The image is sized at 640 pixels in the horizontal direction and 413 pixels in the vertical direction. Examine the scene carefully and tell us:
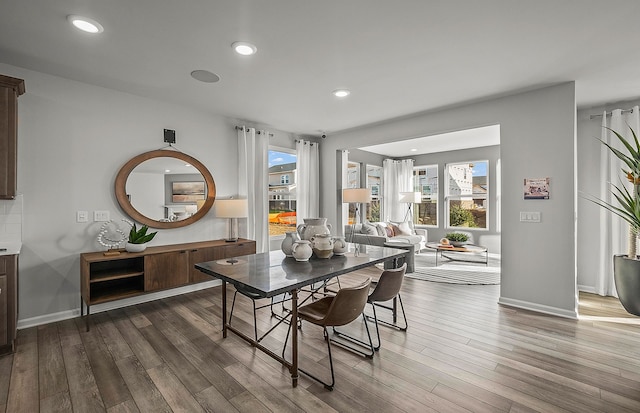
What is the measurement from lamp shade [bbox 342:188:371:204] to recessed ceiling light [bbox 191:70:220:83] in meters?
2.99

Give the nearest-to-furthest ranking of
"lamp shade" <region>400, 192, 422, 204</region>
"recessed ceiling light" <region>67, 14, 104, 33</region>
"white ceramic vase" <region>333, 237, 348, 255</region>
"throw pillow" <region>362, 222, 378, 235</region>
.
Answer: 1. "recessed ceiling light" <region>67, 14, 104, 33</region>
2. "white ceramic vase" <region>333, 237, 348, 255</region>
3. "throw pillow" <region>362, 222, 378, 235</region>
4. "lamp shade" <region>400, 192, 422, 204</region>

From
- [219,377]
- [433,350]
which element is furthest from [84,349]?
[433,350]

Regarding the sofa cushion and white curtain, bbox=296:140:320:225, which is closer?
white curtain, bbox=296:140:320:225

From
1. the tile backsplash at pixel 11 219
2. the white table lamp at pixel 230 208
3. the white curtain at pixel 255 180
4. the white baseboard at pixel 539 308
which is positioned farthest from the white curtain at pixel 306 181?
the tile backsplash at pixel 11 219

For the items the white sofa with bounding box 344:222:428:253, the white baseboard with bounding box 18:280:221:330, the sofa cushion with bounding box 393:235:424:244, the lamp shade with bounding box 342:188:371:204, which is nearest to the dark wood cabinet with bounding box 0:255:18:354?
the white baseboard with bounding box 18:280:221:330

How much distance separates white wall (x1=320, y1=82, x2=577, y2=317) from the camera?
3236 millimetres

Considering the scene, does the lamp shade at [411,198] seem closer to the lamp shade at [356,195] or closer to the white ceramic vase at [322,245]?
the lamp shade at [356,195]

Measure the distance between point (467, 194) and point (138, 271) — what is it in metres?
7.36

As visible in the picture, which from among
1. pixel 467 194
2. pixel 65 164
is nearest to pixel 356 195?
pixel 467 194

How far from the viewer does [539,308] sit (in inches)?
134

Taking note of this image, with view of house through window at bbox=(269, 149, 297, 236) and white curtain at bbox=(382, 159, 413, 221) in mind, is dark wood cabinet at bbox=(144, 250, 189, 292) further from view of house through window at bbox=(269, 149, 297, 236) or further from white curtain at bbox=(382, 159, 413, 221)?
white curtain at bbox=(382, 159, 413, 221)

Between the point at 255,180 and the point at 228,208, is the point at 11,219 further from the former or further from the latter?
the point at 255,180

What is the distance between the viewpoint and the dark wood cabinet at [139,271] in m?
3.08

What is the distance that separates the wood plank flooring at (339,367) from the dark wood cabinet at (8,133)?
140cm
